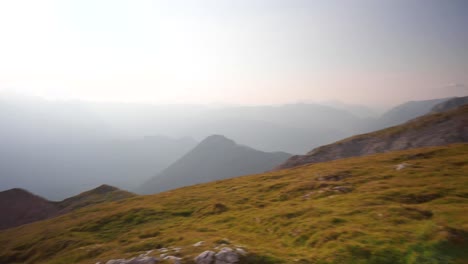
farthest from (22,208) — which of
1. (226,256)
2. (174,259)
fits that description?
(226,256)

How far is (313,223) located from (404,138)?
105 metres

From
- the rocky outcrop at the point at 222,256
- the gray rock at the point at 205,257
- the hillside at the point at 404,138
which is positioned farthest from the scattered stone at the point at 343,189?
the hillside at the point at 404,138

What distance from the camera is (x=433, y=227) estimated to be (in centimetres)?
2486

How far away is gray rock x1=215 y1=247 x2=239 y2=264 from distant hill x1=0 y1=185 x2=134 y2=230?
115 meters

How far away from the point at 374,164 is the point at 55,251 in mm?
68551

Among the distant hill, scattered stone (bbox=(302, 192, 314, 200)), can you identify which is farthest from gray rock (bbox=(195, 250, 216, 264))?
the distant hill

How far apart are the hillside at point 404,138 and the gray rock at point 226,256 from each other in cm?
10038

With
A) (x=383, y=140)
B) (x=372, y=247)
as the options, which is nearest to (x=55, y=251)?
(x=372, y=247)

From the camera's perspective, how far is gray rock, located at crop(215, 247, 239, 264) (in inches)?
898

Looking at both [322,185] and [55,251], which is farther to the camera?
[322,185]

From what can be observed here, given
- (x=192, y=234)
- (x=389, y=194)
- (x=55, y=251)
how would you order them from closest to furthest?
(x=192, y=234)
(x=389, y=194)
(x=55, y=251)

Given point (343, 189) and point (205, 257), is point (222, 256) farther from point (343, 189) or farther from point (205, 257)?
point (343, 189)

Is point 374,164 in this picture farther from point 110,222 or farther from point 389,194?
point 110,222

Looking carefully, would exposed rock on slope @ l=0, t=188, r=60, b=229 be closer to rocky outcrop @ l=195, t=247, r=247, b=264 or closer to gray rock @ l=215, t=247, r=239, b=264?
rocky outcrop @ l=195, t=247, r=247, b=264
